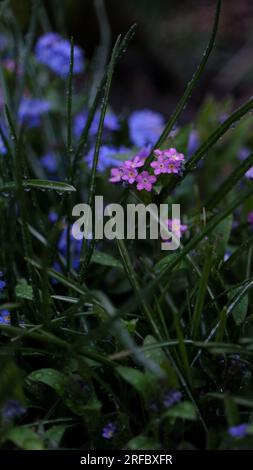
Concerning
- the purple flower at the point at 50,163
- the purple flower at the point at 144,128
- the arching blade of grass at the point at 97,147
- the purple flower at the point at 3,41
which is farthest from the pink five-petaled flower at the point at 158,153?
the purple flower at the point at 3,41

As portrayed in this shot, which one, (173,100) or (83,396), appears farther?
(173,100)

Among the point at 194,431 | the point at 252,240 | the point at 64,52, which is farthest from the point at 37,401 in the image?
the point at 64,52

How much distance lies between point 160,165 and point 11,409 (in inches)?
23.6

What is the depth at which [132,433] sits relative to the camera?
1.15 m

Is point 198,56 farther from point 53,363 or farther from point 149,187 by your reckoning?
point 53,363

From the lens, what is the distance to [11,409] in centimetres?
98

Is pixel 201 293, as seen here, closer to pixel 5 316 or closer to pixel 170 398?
pixel 170 398

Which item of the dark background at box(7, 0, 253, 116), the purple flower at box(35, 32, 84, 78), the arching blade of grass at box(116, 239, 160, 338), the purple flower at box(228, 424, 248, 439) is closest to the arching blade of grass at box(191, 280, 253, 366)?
the arching blade of grass at box(116, 239, 160, 338)

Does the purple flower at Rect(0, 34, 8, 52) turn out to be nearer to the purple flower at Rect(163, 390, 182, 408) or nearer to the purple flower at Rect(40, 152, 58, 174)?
the purple flower at Rect(40, 152, 58, 174)

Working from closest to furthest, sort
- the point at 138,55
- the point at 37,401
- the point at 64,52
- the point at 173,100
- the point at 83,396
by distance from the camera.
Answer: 1. the point at 83,396
2. the point at 37,401
3. the point at 64,52
4. the point at 173,100
5. the point at 138,55

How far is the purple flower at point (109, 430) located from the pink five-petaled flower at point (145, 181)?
0.50 metres

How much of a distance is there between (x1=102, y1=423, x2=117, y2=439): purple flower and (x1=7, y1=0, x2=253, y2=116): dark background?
2.80 metres

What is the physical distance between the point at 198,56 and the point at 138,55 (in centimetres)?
51

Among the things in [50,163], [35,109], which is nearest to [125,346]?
[50,163]
